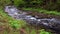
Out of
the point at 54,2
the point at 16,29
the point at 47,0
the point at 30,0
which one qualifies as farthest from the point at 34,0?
the point at 16,29

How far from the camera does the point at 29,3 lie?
126ft

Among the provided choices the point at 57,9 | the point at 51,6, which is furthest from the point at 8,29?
the point at 51,6

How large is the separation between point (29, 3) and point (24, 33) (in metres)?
29.4

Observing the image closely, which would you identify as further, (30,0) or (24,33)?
(30,0)

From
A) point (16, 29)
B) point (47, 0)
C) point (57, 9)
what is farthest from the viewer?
point (47, 0)

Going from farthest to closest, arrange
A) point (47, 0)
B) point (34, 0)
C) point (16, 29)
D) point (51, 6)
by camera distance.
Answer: point (34, 0), point (47, 0), point (51, 6), point (16, 29)

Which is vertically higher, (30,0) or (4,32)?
(4,32)

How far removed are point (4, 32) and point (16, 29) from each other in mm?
966

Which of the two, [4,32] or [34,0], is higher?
[4,32]

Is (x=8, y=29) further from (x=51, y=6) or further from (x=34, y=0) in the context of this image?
(x=34, y=0)

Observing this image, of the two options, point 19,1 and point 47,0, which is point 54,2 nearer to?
point 47,0

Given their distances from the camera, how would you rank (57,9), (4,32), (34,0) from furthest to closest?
(34,0), (57,9), (4,32)

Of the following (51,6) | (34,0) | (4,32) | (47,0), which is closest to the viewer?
(4,32)

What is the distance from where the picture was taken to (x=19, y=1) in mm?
38375
